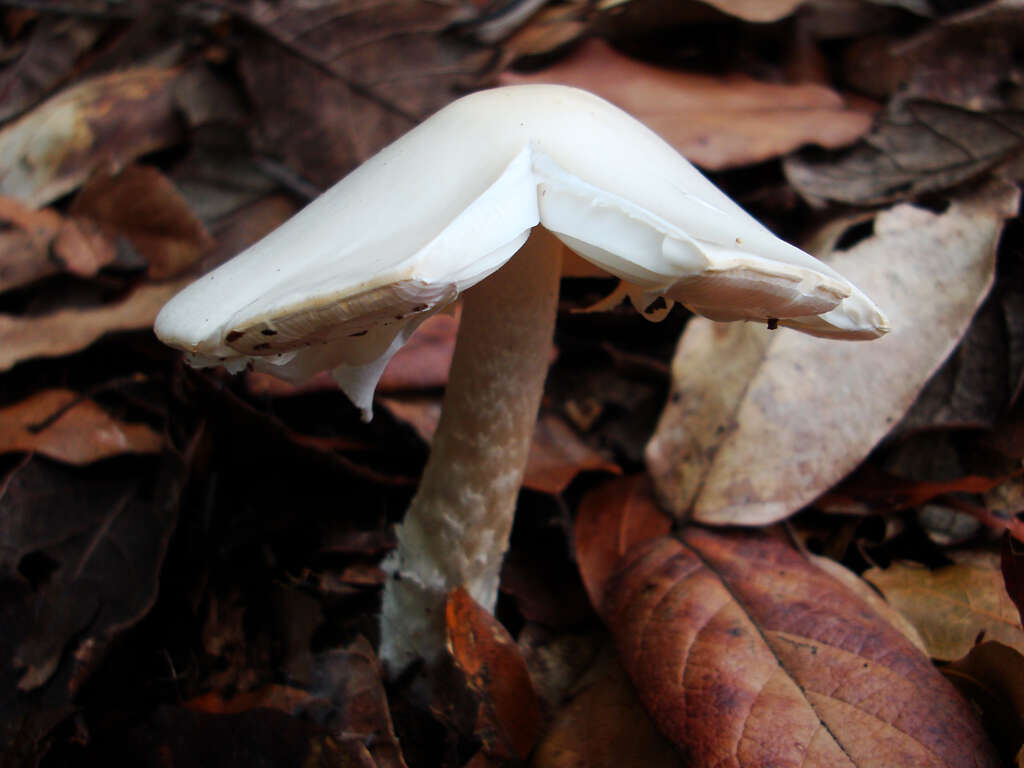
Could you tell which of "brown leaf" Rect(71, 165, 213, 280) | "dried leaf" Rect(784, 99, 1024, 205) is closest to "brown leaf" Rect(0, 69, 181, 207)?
"brown leaf" Rect(71, 165, 213, 280)

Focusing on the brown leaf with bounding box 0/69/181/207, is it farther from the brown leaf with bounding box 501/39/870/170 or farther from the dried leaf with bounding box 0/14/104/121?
the brown leaf with bounding box 501/39/870/170

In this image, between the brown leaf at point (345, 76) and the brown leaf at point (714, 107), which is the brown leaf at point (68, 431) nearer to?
the brown leaf at point (345, 76)

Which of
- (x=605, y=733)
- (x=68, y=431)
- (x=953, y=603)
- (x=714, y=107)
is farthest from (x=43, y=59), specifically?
(x=953, y=603)

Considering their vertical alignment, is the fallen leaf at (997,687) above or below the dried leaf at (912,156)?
below

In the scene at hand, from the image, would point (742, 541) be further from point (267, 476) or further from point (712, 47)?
point (712, 47)

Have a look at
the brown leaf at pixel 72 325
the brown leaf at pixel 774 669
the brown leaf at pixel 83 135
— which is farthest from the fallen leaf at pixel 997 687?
the brown leaf at pixel 83 135

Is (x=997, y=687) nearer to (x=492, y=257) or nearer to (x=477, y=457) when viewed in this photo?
(x=477, y=457)
